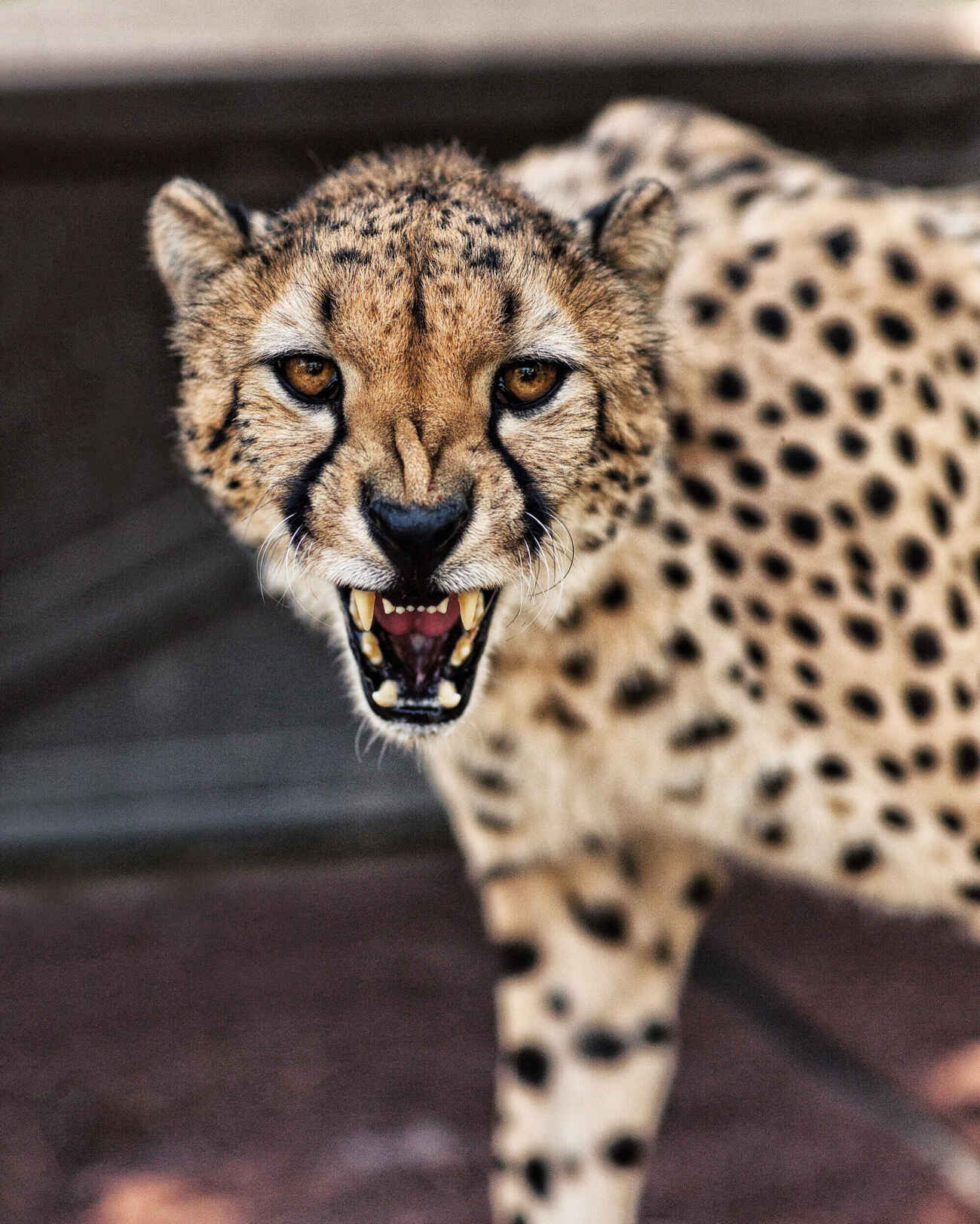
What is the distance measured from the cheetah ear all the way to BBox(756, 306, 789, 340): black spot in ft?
2.15

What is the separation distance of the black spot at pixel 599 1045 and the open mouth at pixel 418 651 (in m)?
0.81

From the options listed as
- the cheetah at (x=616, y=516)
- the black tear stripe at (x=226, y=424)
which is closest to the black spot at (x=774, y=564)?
the cheetah at (x=616, y=516)

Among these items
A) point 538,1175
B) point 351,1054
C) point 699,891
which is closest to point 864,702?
point 699,891

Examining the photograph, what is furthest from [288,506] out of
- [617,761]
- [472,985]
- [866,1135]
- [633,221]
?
[472,985]

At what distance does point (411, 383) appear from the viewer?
44.1 inches

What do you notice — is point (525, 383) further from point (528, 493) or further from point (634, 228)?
point (634, 228)

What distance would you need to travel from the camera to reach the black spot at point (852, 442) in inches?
68.0

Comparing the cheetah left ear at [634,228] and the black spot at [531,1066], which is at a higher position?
the cheetah left ear at [634,228]

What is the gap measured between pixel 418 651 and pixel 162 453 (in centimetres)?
217

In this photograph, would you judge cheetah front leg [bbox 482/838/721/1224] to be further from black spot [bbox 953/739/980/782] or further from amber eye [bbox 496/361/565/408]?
amber eye [bbox 496/361/565/408]

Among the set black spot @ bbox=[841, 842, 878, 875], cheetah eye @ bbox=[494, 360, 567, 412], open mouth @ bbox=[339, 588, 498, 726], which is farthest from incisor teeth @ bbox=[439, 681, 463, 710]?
black spot @ bbox=[841, 842, 878, 875]

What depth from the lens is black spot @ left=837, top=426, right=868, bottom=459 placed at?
1727 mm

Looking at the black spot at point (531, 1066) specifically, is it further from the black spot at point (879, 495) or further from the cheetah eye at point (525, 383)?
the cheetah eye at point (525, 383)

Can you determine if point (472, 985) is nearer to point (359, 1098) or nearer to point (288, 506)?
point (359, 1098)
